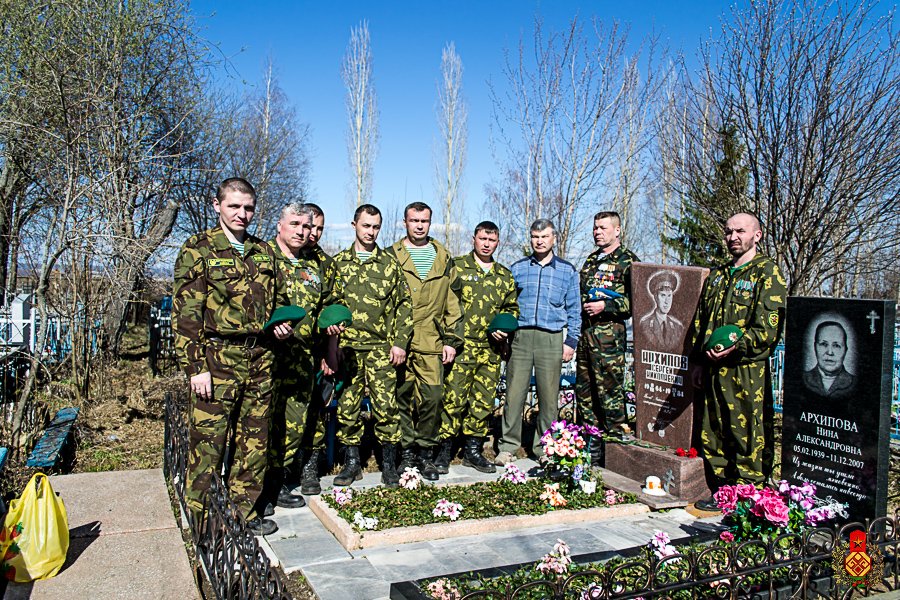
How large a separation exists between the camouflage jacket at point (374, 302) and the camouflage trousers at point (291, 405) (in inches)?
18.9

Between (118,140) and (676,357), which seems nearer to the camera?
(676,357)

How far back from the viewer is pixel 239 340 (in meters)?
4.25

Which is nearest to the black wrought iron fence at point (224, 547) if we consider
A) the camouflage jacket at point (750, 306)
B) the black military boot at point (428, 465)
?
the black military boot at point (428, 465)

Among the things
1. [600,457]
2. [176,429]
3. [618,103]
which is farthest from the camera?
[618,103]

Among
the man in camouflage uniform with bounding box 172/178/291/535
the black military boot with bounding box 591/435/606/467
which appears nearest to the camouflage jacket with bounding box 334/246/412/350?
the man in camouflage uniform with bounding box 172/178/291/535

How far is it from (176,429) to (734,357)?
4200 millimetres

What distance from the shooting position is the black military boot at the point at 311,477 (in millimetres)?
5242

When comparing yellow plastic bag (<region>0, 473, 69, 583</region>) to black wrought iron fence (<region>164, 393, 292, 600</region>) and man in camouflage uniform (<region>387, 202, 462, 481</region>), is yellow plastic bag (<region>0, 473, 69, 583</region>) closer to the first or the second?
black wrought iron fence (<region>164, 393, 292, 600</region>)

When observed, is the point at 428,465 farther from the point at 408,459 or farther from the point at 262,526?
the point at 262,526

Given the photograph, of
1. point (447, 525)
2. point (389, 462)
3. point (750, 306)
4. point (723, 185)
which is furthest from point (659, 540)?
point (723, 185)

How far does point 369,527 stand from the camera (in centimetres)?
441

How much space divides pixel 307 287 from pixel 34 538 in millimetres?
2334

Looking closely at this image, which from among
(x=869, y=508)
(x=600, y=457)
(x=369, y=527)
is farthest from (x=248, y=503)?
(x=869, y=508)

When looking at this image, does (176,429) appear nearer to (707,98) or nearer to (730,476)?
(730,476)
